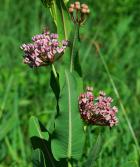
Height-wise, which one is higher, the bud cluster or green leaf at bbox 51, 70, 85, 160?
the bud cluster

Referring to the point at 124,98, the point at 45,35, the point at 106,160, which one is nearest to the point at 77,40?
the point at 45,35

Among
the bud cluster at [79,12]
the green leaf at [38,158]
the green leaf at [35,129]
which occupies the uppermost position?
the bud cluster at [79,12]

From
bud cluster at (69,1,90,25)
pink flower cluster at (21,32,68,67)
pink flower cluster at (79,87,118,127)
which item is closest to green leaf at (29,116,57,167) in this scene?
pink flower cluster at (79,87,118,127)

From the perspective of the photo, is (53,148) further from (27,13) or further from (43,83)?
(27,13)

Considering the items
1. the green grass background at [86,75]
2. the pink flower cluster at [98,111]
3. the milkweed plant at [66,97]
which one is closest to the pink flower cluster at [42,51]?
the milkweed plant at [66,97]

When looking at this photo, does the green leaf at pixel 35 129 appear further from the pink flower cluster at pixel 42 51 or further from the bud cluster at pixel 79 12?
the bud cluster at pixel 79 12

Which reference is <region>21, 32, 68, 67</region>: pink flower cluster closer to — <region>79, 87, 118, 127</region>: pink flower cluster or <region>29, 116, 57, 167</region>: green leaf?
<region>79, 87, 118, 127</region>: pink flower cluster
